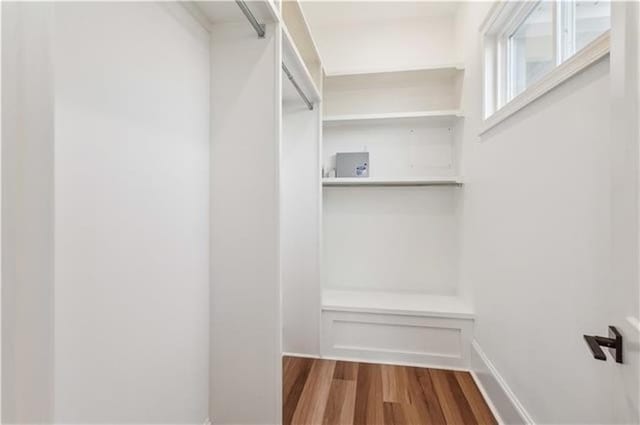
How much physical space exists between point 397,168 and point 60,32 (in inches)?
97.2

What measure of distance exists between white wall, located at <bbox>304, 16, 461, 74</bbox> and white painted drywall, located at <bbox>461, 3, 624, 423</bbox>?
0.77 metres

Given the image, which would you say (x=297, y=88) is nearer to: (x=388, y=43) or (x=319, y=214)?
(x=319, y=214)

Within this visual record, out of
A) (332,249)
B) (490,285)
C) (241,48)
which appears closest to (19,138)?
(241,48)

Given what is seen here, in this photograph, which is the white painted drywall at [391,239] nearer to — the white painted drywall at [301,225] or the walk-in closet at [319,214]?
the walk-in closet at [319,214]

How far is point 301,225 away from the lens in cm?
236

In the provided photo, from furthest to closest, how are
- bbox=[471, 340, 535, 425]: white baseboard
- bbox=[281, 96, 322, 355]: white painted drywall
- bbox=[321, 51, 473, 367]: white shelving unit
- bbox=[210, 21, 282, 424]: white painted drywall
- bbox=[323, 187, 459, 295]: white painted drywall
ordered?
1. bbox=[323, 187, 459, 295]: white painted drywall
2. bbox=[321, 51, 473, 367]: white shelving unit
3. bbox=[281, 96, 322, 355]: white painted drywall
4. bbox=[471, 340, 535, 425]: white baseboard
5. bbox=[210, 21, 282, 424]: white painted drywall

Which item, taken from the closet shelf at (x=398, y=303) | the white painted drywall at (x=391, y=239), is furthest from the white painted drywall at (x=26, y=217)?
the white painted drywall at (x=391, y=239)

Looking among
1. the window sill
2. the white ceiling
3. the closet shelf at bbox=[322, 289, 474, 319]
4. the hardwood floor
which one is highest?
the white ceiling

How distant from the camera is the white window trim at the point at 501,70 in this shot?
113 centimetres

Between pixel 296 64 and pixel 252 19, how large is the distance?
0.48m

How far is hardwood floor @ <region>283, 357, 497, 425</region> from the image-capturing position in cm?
169

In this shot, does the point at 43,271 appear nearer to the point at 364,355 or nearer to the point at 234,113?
the point at 234,113

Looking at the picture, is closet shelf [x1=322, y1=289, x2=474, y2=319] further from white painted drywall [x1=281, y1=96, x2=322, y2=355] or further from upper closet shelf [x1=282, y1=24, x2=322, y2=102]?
upper closet shelf [x1=282, y1=24, x2=322, y2=102]

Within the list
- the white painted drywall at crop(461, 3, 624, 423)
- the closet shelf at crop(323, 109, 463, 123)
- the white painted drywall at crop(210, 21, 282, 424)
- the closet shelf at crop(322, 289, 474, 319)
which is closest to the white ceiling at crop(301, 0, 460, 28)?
the white painted drywall at crop(461, 3, 624, 423)
